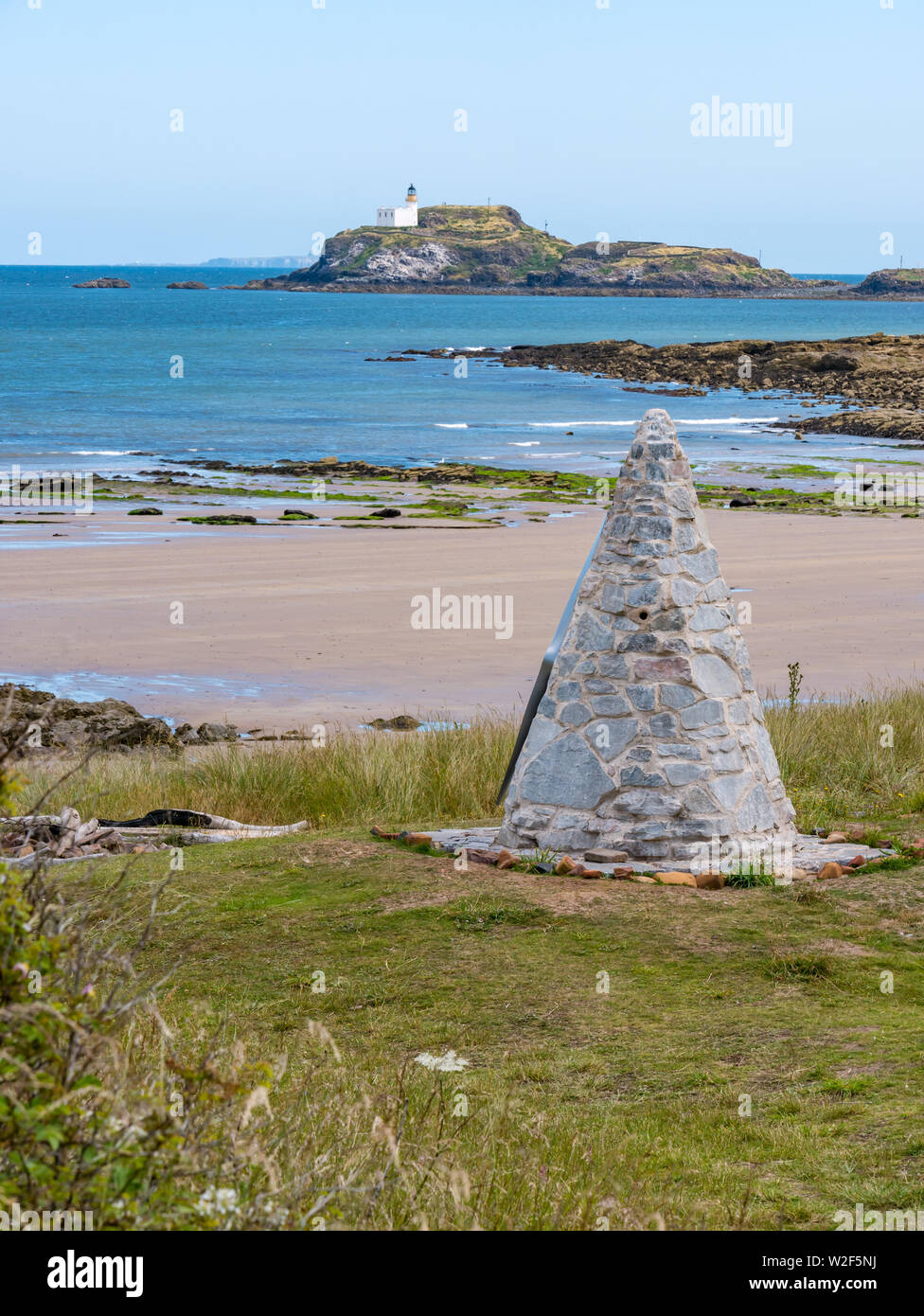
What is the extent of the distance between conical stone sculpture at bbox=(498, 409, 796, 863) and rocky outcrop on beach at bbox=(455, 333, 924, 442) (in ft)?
191

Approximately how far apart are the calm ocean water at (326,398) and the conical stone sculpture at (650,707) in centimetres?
3632

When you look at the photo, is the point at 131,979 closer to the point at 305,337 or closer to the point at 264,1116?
the point at 264,1116

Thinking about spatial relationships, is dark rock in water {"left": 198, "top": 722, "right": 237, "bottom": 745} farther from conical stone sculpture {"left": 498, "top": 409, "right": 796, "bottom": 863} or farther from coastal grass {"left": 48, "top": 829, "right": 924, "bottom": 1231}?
conical stone sculpture {"left": 498, "top": 409, "right": 796, "bottom": 863}

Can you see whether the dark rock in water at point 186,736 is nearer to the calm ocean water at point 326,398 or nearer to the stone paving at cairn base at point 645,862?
the stone paving at cairn base at point 645,862

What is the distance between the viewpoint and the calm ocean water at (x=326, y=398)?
51188mm

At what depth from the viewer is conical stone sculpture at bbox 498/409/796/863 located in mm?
9055

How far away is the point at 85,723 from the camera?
1531 centimetres

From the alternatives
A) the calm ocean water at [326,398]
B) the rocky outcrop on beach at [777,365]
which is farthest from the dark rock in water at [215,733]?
the rocky outcrop on beach at [777,365]

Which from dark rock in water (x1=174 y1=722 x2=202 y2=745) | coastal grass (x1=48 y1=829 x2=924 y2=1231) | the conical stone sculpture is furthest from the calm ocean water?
coastal grass (x1=48 y1=829 x2=924 y2=1231)

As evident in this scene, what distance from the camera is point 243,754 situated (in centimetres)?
1288

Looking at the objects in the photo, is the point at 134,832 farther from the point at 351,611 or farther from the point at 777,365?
the point at 777,365

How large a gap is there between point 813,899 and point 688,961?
1272mm

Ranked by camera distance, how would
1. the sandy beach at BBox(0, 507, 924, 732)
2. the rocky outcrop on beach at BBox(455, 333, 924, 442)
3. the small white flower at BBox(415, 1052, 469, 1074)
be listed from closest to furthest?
the small white flower at BBox(415, 1052, 469, 1074)
the sandy beach at BBox(0, 507, 924, 732)
the rocky outcrop on beach at BBox(455, 333, 924, 442)
